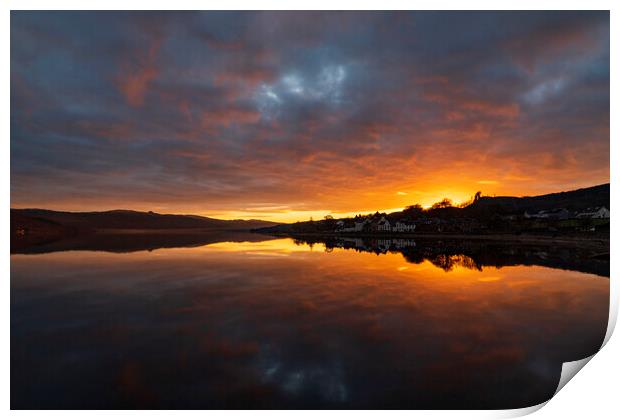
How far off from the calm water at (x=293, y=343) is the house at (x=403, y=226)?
2963 inches

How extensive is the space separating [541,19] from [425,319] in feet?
29.6

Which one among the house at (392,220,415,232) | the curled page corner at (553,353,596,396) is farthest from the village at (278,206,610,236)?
the curled page corner at (553,353,596,396)

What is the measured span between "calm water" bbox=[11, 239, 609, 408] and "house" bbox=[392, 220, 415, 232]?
247ft

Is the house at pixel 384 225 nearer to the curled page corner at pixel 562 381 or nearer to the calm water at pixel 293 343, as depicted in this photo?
the calm water at pixel 293 343

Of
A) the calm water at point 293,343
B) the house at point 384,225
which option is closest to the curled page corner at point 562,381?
the calm water at point 293,343

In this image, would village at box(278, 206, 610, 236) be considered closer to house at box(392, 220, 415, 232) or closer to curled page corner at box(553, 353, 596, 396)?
house at box(392, 220, 415, 232)

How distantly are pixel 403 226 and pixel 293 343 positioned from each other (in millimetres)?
85447

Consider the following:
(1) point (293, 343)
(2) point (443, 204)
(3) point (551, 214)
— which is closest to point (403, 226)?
(2) point (443, 204)

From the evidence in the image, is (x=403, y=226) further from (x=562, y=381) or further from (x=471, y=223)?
(x=562, y=381)

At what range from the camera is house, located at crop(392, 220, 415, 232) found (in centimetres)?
8494

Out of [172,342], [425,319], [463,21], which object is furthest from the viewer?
[463,21]
